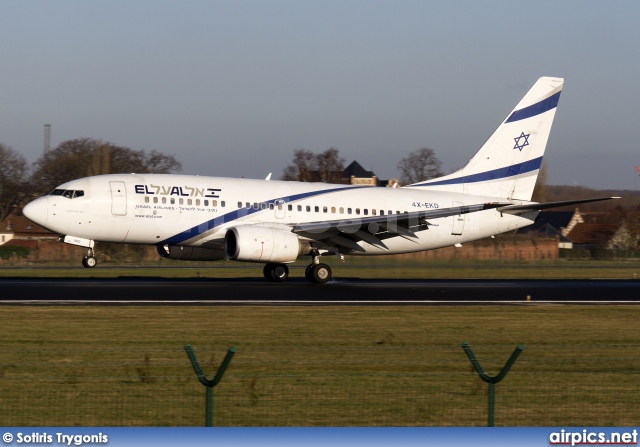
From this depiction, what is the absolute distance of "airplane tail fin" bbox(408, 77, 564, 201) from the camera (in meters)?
39.5

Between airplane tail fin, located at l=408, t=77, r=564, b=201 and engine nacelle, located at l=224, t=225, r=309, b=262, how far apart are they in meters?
9.74

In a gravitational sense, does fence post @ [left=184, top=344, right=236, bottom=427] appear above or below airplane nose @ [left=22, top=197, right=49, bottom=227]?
below

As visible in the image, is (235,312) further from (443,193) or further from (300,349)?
(443,193)

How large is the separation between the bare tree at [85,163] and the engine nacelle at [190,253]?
44.5m

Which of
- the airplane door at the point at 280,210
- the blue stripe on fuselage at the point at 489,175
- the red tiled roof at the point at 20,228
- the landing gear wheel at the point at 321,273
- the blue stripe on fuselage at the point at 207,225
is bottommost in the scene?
the landing gear wheel at the point at 321,273

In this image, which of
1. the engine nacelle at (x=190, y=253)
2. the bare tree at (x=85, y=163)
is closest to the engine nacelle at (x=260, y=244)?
the engine nacelle at (x=190, y=253)

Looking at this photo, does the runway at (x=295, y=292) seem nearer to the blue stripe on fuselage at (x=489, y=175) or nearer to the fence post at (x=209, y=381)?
the blue stripe on fuselage at (x=489, y=175)

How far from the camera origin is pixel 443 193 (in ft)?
127

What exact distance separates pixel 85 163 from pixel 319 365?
74025mm

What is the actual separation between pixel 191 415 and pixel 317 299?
54.6 ft

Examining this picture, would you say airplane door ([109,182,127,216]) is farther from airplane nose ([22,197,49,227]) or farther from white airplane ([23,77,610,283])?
airplane nose ([22,197,49,227])

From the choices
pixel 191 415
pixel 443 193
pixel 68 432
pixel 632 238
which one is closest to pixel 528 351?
pixel 191 415

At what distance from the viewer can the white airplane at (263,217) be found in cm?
3262

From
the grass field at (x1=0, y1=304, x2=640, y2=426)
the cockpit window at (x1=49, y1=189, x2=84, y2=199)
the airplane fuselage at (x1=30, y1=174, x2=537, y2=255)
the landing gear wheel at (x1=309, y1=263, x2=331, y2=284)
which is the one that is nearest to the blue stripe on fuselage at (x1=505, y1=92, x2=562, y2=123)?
the airplane fuselage at (x1=30, y1=174, x2=537, y2=255)
